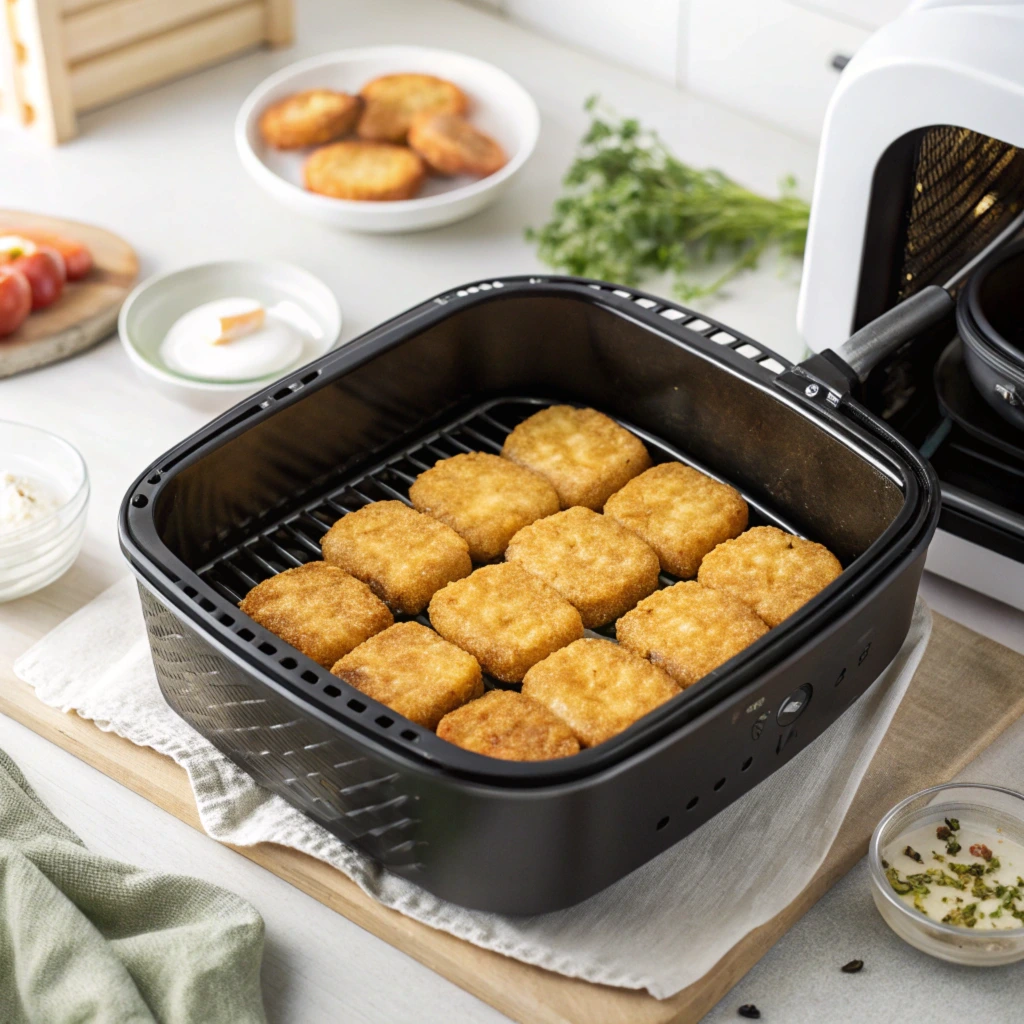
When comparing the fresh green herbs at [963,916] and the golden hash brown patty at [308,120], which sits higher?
the golden hash brown patty at [308,120]

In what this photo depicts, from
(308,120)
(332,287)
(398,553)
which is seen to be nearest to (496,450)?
(398,553)

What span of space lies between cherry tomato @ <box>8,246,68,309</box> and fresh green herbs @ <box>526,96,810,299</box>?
67 centimetres

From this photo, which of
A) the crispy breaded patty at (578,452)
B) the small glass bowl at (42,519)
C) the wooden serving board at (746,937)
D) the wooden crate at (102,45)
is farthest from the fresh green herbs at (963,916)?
the wooden crate at (102,45)

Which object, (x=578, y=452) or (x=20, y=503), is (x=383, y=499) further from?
(x=20, y=503)

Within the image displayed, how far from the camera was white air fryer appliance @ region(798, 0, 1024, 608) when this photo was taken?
125 centimetres

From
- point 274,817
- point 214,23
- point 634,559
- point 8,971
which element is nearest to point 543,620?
point 634,559

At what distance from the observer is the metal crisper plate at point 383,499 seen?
140cm

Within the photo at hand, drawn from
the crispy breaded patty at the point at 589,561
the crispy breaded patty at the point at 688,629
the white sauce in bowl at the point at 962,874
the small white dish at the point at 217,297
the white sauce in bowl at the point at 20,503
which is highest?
the crispy breaded patty at the point at 688,629

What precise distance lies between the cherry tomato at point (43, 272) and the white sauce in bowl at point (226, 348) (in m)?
0.19

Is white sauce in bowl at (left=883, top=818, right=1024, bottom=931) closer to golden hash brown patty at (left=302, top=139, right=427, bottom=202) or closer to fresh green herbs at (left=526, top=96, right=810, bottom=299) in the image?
fresh green herbs at (left=526, top=96, right=810, bottom=299)

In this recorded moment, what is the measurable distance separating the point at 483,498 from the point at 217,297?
673mm

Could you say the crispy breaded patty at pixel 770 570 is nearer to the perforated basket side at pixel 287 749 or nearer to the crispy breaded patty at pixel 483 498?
the crispy breaded patty at pixel 483 498

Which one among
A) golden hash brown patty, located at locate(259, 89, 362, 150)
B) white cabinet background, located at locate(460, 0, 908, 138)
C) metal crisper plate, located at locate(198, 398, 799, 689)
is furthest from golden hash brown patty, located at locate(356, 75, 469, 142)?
metal crisper plate, located at locate(198, 398, 799, 689)

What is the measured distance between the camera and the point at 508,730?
116 centimetres
